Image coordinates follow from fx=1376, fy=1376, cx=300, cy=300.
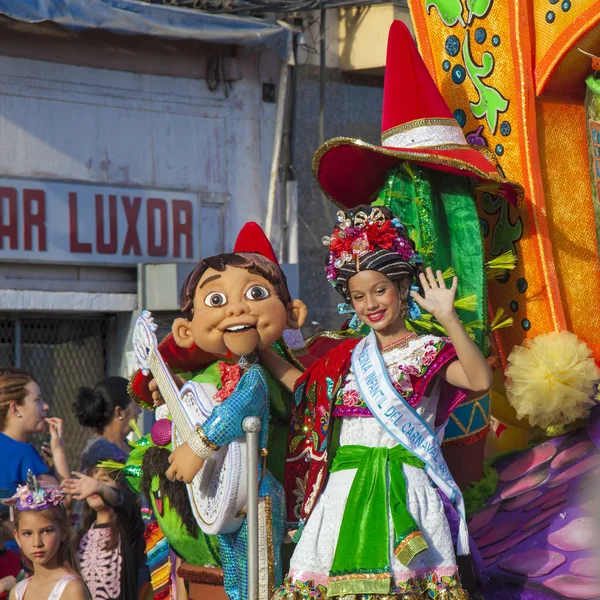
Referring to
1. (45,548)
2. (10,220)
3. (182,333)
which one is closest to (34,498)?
(45,548)

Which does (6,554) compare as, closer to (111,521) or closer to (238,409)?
(111,521)

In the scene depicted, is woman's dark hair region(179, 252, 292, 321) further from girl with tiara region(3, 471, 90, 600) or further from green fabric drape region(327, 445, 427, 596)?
girl with tiara region(3, 471, 90, 600)

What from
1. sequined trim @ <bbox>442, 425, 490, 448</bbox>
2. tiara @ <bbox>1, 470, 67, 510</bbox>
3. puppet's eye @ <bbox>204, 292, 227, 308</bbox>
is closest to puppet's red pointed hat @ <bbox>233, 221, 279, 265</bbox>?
puppet's eye @ <bbox>204, 292, 227, 308</bbox>

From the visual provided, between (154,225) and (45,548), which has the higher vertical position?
(154,225)

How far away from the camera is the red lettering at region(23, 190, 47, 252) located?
914cm

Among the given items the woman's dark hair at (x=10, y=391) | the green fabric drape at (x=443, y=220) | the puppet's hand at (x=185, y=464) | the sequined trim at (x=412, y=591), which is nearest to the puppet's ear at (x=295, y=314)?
the green fabric drape at (x=443, y=220)

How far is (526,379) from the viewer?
5078 mm

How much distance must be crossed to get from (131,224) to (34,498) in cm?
430

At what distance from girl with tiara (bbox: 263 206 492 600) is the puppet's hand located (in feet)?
1.24

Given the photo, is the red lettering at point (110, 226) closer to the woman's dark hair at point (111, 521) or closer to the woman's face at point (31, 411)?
the woman's face at point (31, 411)

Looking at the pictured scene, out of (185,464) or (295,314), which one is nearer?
(185,464)

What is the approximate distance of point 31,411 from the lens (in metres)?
6.48

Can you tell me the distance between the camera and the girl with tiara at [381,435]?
4250mm

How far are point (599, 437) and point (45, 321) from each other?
530cm
